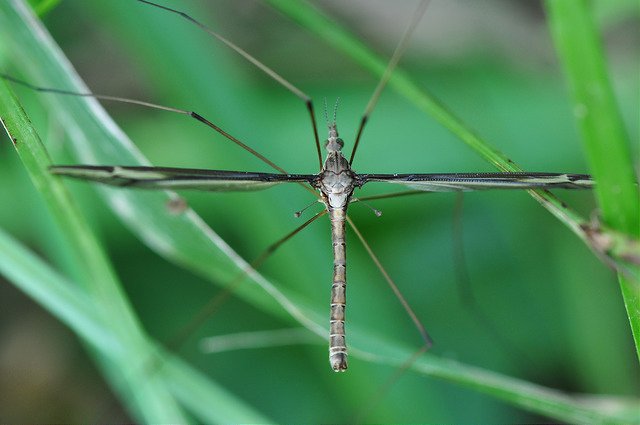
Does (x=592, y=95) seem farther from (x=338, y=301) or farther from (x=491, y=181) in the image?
(x=338, y=301)

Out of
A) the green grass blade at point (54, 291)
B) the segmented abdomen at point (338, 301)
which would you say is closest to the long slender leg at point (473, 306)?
the segmented abdomen at point (338, 301)

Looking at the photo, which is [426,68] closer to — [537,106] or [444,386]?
[537,106]

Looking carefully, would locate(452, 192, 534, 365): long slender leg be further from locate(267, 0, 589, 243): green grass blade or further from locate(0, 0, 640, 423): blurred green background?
locate(267, 0, 589, 243): green grass blade

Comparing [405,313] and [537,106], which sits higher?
[537,106]

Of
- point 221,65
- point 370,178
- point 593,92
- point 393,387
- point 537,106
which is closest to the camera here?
point 593,92

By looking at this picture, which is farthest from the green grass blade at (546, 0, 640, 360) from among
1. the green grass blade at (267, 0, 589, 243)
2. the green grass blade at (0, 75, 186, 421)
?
the green grass blade at (0, 75, 186, 421)

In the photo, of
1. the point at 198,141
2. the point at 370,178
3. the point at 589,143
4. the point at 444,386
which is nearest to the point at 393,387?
the point at 444,386

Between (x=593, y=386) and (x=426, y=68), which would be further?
(x=426, y=68)
